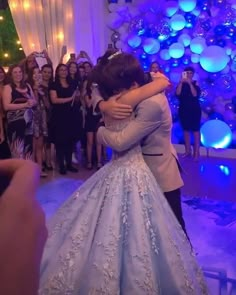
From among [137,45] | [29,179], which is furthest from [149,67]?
[29,179]

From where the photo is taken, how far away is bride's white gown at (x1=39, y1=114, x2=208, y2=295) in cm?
180

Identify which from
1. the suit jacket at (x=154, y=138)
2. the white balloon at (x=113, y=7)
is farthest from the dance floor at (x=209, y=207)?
the white balloon at (x=113, y=7)

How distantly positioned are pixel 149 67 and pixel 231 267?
4011 millimetres

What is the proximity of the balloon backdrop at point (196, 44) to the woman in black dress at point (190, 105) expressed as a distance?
0.53 ft

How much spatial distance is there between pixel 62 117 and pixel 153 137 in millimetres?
3389

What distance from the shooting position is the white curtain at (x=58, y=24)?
652cm

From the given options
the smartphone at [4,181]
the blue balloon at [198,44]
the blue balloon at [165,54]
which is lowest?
the smartphone at [4,181]

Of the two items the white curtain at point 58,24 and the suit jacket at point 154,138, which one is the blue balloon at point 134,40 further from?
the suit jacket at point 154,138

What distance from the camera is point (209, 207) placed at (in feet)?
13.0

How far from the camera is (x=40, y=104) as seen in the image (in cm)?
520

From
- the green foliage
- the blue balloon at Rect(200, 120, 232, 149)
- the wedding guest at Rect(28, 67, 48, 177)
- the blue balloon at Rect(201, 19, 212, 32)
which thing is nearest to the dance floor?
the blue balloon at Rect(200, 120, 232, 149)

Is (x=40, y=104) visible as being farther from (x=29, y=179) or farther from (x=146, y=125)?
(x=29, y=179)

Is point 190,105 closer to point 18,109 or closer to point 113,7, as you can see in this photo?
point 113,7

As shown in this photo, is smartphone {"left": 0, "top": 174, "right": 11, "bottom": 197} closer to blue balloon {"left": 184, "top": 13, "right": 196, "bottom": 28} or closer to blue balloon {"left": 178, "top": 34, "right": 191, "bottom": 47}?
blue balloon {"left": 178, "top": 34, "right": 191, "bottom": 47}
